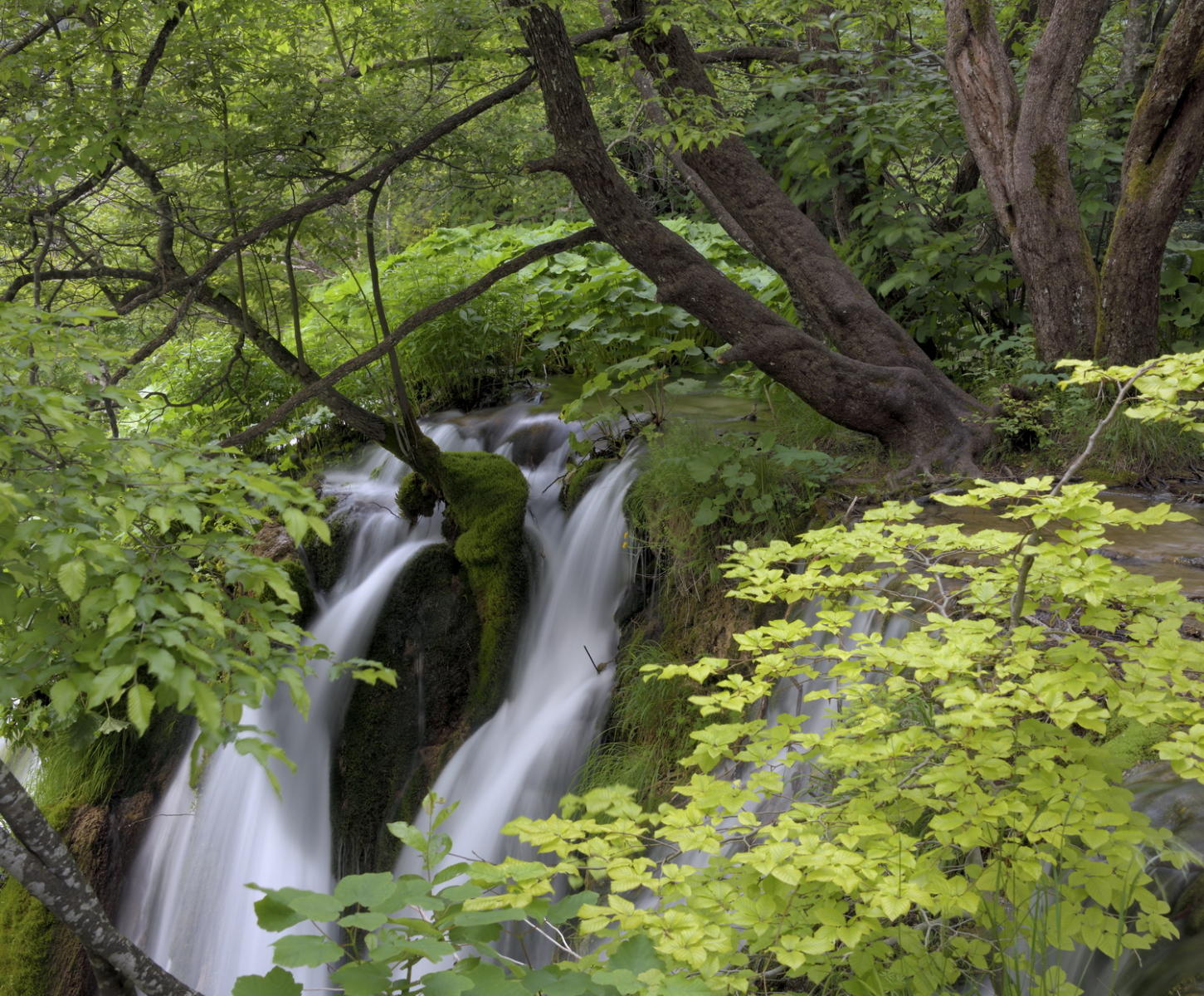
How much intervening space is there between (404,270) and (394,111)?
2959mm

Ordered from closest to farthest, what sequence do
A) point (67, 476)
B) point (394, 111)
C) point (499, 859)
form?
point (67, 476) < point (499, 859) < point (394, 111)

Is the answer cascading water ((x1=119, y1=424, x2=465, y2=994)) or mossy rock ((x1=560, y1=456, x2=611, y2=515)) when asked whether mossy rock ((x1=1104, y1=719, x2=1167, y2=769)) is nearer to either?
mossy rock ((x1=560, y1=456, x2=611, y2=515))

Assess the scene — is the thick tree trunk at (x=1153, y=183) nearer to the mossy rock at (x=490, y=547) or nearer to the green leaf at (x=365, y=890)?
the mossy rock at (x=490, y=547)

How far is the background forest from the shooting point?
1.73 metres

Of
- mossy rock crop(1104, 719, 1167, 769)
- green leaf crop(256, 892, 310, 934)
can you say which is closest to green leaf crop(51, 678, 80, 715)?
green leaf crop(256, 892, 310, 934)

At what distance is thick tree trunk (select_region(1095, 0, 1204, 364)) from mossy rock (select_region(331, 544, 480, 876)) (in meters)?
3.85

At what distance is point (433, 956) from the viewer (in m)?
1.27

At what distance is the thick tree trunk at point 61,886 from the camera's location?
1.79m

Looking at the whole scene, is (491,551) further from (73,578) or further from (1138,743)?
(73,578)

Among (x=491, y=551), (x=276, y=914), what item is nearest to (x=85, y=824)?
(x=491, y=551)

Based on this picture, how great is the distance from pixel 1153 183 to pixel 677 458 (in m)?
2.63

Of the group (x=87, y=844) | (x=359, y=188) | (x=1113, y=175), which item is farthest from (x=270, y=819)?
(x=1113, y=175)

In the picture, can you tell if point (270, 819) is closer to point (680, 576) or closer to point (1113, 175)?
point (680, 576)

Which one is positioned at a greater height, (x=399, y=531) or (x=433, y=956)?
(x=399, y=531)
